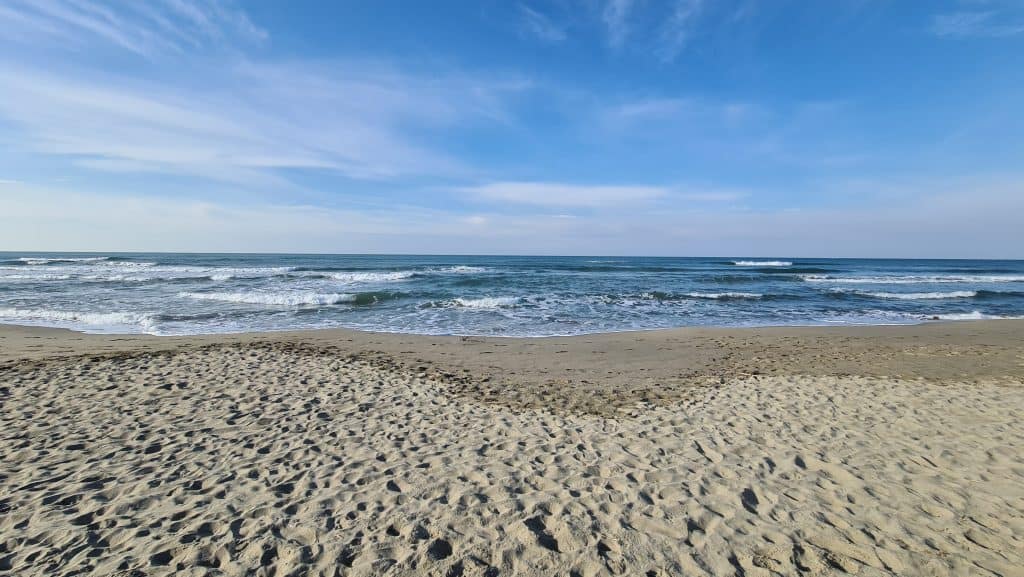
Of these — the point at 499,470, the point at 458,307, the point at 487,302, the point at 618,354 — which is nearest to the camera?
the point at 499,470

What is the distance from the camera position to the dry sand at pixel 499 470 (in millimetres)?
3084

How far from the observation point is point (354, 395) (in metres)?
6.54

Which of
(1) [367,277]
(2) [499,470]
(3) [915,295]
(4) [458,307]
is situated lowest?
(4) [458,307]

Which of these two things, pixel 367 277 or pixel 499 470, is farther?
pixel 367 277

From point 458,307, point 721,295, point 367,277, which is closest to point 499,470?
point 458,307

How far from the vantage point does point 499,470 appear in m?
4.26

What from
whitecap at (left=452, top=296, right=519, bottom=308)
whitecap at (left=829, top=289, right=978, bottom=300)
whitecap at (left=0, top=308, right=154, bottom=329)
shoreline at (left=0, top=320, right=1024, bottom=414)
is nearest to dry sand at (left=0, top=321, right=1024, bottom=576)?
shoreline at (left=0, top=320, right=1024, bottom=414)

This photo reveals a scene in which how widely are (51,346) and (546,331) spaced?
12091mm

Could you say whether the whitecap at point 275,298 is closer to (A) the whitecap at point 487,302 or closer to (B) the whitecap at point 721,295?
(A) the whitecap at point 487,302

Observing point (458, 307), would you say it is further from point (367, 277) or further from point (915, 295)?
point (915, 295)

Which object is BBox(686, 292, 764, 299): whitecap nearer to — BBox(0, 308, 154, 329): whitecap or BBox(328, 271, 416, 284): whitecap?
BBox(328, 271, 416, 284): whitecap

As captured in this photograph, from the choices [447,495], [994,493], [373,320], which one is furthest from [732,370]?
[373,320]

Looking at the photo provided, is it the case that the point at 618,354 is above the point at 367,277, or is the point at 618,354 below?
below

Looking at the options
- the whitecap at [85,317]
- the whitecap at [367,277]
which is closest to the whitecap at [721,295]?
the whitecap at [367,277]
